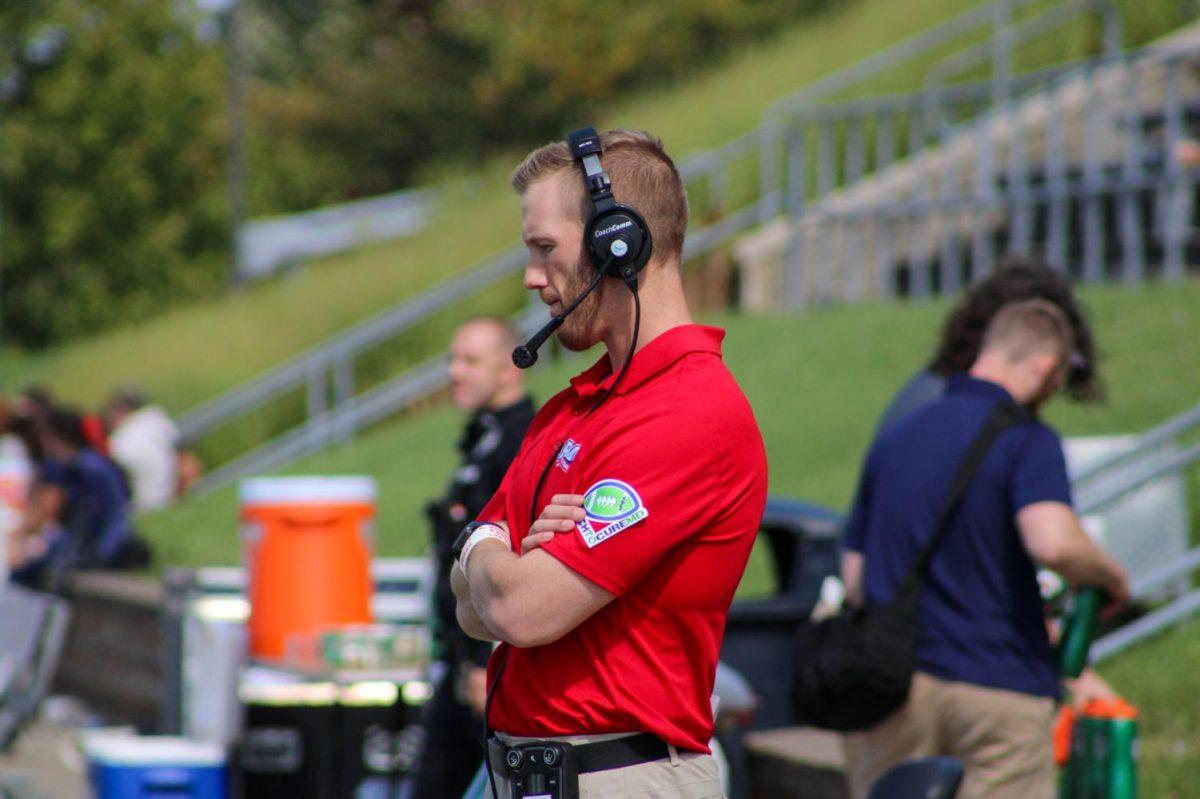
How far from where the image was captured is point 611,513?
2.60 metres

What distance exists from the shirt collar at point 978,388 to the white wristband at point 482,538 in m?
1.80

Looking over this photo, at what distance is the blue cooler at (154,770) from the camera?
6109 mm

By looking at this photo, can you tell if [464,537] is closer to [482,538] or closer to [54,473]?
[482,538]

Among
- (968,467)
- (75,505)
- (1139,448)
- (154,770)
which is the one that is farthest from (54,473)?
(968,467)

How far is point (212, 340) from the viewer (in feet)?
63.7

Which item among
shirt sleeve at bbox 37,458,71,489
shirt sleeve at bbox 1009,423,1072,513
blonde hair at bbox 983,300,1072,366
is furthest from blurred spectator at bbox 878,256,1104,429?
shirt sleeve at bbox 37,458,71,489

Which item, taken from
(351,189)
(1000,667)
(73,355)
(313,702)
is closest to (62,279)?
(351,189)

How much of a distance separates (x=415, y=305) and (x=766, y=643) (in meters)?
9.12

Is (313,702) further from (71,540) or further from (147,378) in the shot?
(147,378)

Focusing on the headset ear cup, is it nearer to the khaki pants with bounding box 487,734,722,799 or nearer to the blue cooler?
the khaki pants with bounding box 487,734,722,799

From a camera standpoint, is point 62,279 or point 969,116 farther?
point 62,279

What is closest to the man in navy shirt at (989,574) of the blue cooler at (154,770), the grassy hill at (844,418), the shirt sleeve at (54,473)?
the grassy hill at (844,418)

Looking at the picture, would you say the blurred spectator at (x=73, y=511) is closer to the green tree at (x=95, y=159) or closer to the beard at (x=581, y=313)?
the beard at (x=581, y=313)

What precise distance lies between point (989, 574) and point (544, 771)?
5.82 feet
